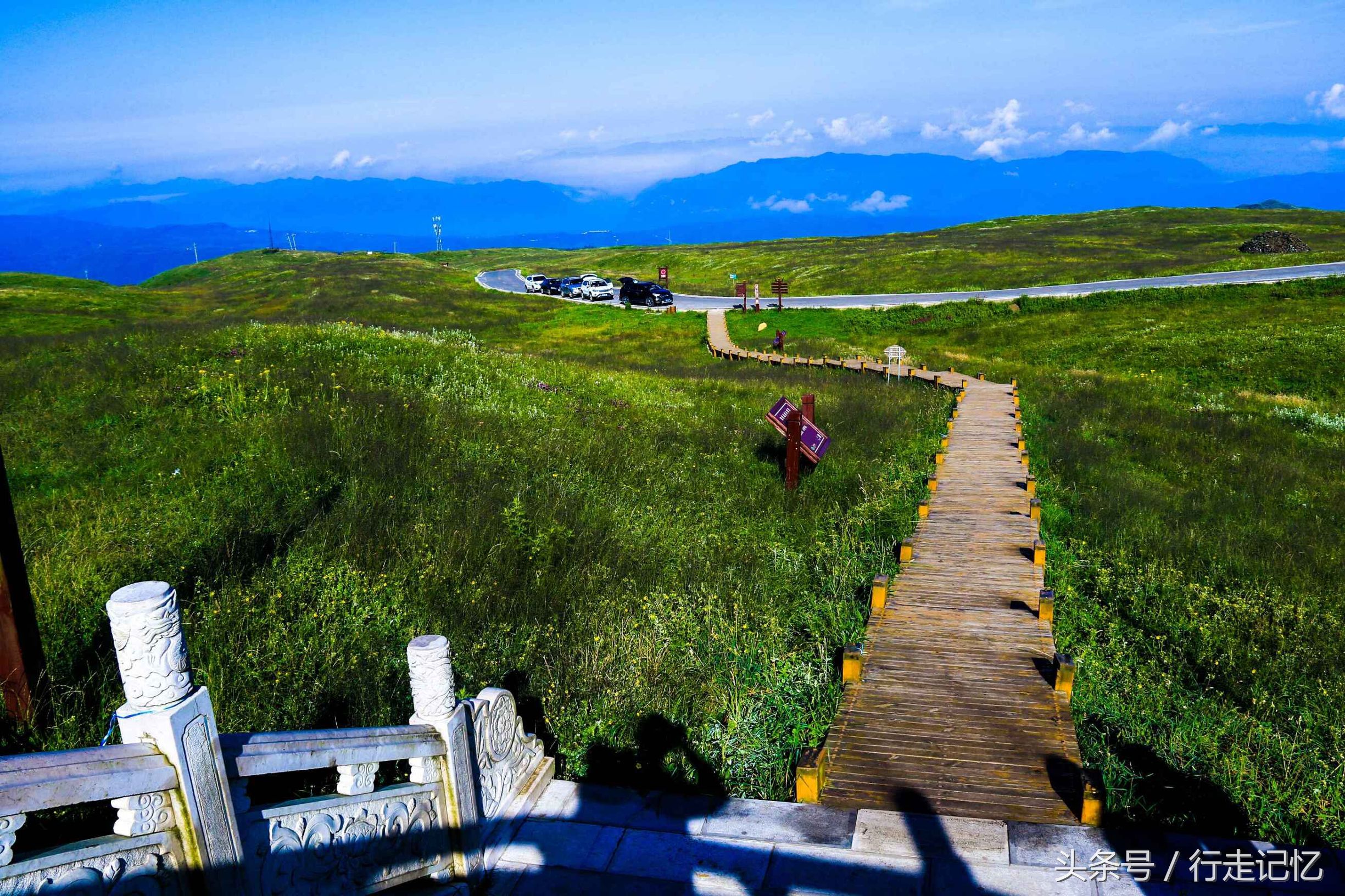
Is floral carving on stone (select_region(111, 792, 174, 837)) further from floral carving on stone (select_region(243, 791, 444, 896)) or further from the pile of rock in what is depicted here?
the pile of rock

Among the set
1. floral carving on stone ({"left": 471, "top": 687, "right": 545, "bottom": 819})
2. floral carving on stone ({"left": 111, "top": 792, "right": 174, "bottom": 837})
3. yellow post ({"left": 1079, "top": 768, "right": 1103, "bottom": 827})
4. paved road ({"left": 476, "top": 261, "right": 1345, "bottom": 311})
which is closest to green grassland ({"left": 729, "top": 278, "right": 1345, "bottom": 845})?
yellow post ({"left": 1079, "top": 768, "right": 1103, "bottom": 827})

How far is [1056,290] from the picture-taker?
156 feet

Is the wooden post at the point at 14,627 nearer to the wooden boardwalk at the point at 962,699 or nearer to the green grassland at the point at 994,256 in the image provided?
the wooden boardwalk at the point at 962,699

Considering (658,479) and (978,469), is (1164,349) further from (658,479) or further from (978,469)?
(658,479)

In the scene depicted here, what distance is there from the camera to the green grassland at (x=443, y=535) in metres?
6.14

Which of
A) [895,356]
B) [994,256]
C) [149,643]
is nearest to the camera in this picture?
[149,643]

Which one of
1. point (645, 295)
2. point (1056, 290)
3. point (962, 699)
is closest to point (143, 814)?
point (962, 699)

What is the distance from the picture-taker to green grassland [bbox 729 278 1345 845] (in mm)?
5781

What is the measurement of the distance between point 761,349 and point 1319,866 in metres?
31.9

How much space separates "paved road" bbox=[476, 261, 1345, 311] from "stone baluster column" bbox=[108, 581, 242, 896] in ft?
154

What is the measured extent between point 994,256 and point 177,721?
241 ft

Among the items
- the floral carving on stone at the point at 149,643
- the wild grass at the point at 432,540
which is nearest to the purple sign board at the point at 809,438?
the wild grass at the point at 432,540

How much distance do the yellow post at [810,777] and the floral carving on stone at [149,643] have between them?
13.4 ft

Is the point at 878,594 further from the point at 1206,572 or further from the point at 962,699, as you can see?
the point at 1206,572
